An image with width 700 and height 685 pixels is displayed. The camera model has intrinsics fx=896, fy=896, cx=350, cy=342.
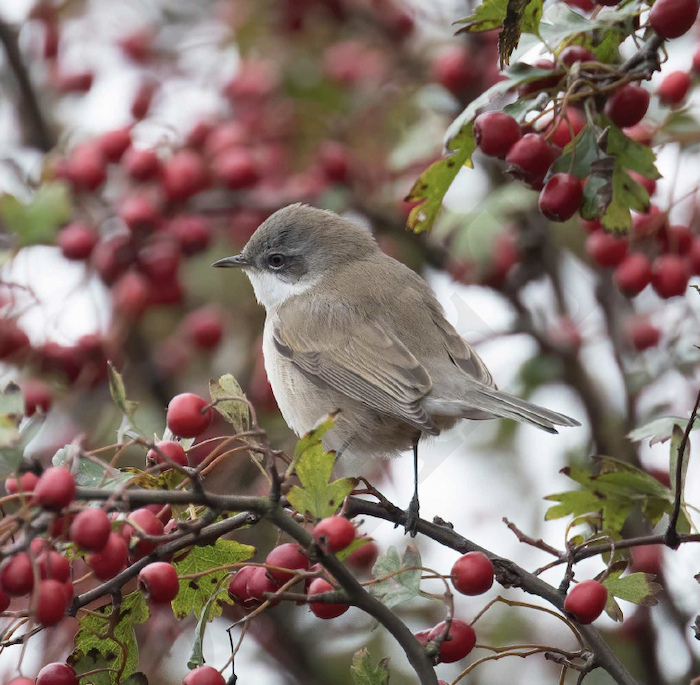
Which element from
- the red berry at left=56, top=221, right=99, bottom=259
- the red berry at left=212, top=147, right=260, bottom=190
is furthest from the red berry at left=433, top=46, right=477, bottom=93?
the red berry at left=56, top=221, right=99, bottom=259

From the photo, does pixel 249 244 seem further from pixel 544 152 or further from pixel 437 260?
pixel 544 152

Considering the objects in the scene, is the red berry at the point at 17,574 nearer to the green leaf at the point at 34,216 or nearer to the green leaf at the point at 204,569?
the green leaf at the point at 204,569

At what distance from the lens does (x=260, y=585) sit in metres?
2.24

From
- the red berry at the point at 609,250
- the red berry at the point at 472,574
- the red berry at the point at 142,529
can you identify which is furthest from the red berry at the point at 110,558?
the red berry at the point at 609,250

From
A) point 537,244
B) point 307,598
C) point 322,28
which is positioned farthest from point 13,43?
point 307,598

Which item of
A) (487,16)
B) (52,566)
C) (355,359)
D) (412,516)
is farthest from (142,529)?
(355,359)

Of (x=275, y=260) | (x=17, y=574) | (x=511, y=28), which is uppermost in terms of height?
(x=511, y=28)

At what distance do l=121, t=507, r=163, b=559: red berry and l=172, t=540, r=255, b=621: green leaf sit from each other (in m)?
0.23

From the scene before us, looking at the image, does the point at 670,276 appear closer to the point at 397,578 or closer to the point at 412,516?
the point at 412,516

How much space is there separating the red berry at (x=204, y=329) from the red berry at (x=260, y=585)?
Result: 246cm

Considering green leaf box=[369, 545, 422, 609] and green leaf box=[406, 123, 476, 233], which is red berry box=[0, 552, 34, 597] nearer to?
green leaf box=[369, 545, 422, 609]

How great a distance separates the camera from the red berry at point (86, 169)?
13.9 feet

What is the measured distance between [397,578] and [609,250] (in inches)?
84.5

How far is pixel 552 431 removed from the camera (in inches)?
119
